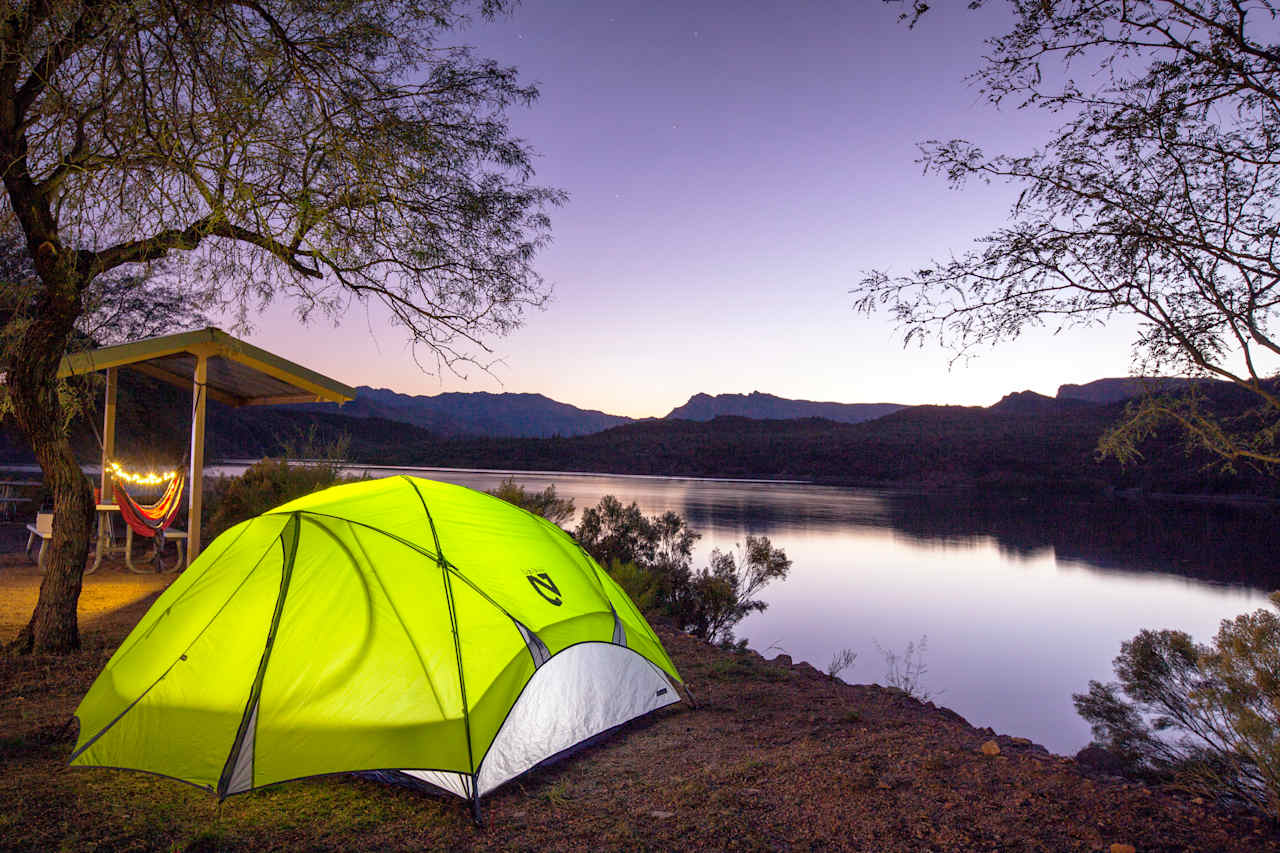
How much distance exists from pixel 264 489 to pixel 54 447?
6472 mm

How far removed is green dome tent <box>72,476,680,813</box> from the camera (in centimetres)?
325

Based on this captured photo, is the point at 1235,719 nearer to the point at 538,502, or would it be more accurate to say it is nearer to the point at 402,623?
the point at 402,623

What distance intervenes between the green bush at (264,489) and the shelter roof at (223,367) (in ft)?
4.04

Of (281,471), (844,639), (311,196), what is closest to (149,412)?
(281,471)

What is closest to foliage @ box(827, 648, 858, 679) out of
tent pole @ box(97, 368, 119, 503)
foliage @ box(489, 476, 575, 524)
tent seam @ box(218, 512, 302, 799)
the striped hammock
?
foliage @ box(489, 476, 575, 524)

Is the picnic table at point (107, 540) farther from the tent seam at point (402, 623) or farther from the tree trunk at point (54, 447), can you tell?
the tent seam at point (402, 623)

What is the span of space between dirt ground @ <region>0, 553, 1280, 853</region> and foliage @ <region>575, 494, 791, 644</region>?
4.63 meters

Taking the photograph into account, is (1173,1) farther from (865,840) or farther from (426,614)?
(426,614)

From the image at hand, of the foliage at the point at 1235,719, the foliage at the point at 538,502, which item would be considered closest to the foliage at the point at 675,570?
the foliage at the point at 538,502

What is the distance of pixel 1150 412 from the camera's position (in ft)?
18.3

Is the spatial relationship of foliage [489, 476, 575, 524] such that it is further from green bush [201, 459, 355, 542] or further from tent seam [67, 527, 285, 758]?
tent seam [67, 527, 285, 758]

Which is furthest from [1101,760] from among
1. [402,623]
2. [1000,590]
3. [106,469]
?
[1000,590]

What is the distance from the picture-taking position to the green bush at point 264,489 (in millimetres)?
11242

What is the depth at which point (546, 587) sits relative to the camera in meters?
4.04
